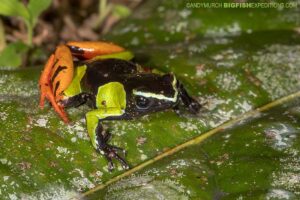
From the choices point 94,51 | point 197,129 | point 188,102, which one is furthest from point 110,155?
point 94,51

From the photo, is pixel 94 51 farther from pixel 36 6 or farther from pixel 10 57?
pixel 10 57

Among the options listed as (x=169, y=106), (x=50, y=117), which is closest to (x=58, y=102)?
(x=50, y=117)

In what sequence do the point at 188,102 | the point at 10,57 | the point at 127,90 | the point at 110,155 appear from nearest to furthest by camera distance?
the point at 110,155 < the point at 127,90 < the point at 188,102 < the point at 10,57

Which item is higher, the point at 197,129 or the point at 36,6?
the point at 36,6

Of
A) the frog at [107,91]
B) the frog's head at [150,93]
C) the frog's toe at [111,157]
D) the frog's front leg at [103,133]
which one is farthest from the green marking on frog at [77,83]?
the frog's toe at [111,157]

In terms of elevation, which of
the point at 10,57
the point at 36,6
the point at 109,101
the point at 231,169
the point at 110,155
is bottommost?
the point at 231,169

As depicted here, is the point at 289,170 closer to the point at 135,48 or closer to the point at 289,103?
the point at 289,103

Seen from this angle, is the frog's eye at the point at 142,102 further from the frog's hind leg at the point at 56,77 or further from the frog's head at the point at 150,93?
the frog's hind leg at the point at 56,77
